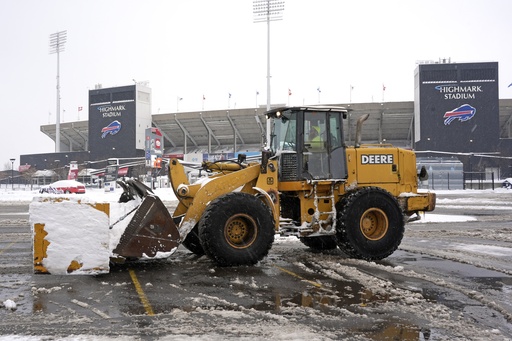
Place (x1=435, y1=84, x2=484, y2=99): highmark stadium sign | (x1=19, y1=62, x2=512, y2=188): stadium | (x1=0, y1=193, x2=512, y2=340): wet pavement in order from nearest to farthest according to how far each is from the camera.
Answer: (x1=0, y1=193, x2=512, y2=340): wet pavement, (x1=19, y1=62, x2=512, y2=188): stadium, (x1=435, y1=84, x2=484, y2=99): highmark stadium sign

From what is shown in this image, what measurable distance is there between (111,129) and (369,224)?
62.5m

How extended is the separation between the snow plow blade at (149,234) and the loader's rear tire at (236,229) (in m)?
0.50

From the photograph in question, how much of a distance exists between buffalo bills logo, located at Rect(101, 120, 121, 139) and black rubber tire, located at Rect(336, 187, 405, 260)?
61.5 meters

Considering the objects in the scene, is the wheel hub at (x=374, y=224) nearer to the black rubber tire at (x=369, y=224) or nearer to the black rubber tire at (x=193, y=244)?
the black rubber tire at (x=369, y=224)

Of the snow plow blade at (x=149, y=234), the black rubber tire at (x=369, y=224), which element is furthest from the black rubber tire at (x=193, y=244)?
the black rubber tire at (x=369, y=224)

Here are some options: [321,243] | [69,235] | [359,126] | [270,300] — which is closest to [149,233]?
[69,235]

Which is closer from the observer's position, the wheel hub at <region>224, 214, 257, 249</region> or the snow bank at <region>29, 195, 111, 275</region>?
the snow bank at <region>29, 195, 111, 275</region>

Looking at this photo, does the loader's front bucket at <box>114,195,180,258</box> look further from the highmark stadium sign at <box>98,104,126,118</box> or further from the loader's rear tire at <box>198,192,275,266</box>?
the highmark stadium sign at <box>98,104,126,118</box>

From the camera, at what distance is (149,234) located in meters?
7.19

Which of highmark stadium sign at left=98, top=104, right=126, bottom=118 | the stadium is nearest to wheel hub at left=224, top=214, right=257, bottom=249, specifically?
the stadium

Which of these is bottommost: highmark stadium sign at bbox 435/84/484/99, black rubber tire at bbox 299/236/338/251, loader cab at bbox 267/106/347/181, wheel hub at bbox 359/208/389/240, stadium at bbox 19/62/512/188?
black rubber tire at bbox 299/236/338/251

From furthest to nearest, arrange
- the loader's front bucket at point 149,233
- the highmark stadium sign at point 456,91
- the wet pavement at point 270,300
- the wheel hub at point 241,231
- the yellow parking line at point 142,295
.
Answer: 1. the highmark stadium sign at point 456,91
2. the wheel hub at point 241,231
3. the loader's front bucket at point 149,233
4. the yellow parking line at point 142,295
5. the wet pavement at point 270,300

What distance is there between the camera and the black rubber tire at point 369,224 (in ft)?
27.7

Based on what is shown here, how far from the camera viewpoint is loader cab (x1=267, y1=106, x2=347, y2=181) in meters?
8.50
